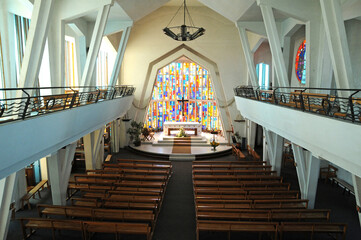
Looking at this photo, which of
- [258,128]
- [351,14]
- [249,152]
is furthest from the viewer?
[258,128]

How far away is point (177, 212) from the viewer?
27.9ft

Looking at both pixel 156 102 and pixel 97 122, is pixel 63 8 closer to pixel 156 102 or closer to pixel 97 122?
pixel 97 122

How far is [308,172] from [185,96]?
14117 mm

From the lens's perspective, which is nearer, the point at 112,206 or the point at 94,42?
the point at 112,206

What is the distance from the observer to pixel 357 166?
4.52 meters

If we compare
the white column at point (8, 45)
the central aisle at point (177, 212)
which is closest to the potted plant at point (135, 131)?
the central aisle at point (177, 212)

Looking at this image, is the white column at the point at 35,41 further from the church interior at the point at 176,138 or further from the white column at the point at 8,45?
the white column at the point at 8,45

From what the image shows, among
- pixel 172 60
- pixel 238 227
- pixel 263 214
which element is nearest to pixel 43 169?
pixel 238 227

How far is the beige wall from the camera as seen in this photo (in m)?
17.0

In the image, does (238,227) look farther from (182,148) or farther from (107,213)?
(182,148)

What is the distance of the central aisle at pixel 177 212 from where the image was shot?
23.6 feet

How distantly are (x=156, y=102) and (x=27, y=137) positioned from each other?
54.3 feet

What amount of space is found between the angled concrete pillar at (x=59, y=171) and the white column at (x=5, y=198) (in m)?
2.05

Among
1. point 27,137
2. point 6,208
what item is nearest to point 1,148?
point 27,137
